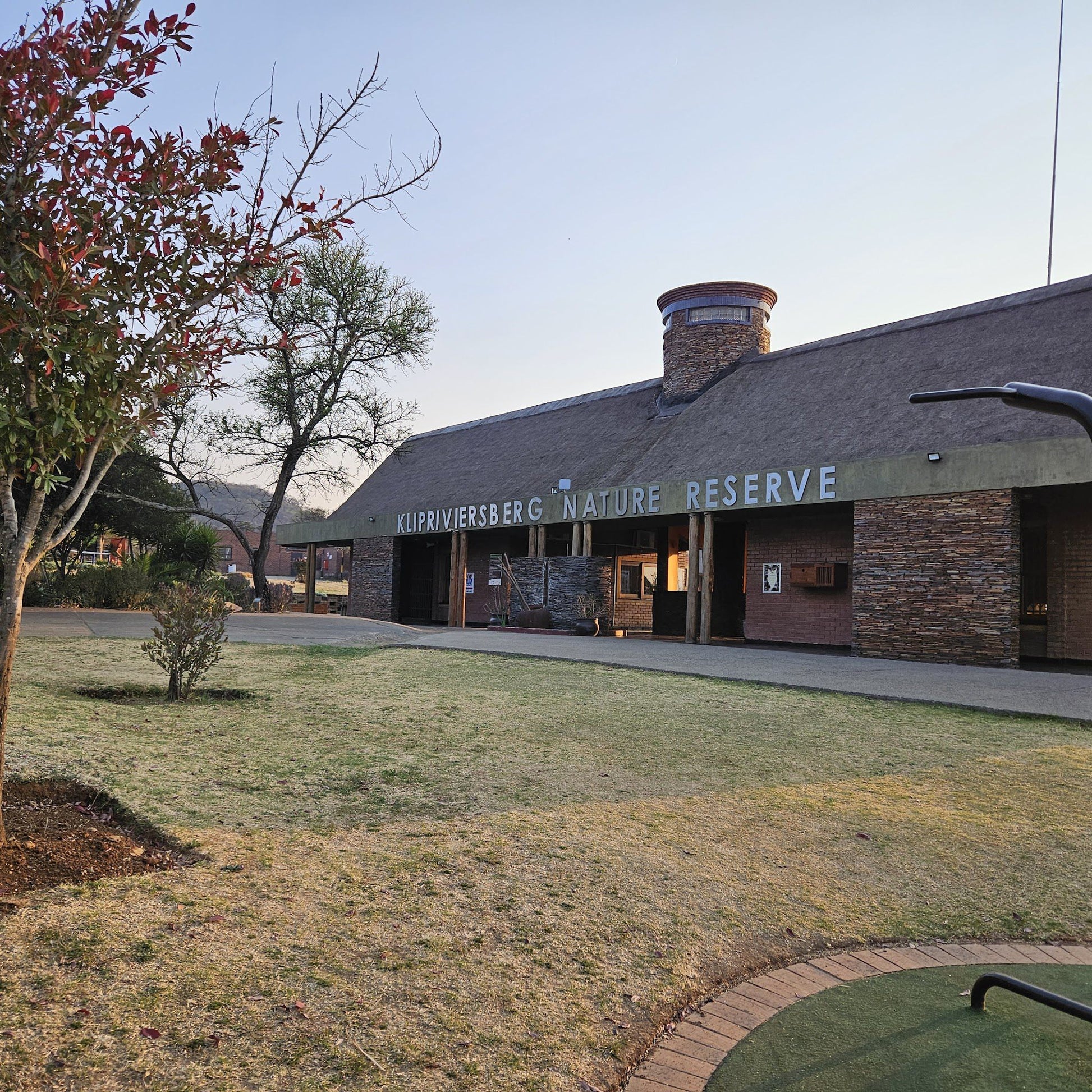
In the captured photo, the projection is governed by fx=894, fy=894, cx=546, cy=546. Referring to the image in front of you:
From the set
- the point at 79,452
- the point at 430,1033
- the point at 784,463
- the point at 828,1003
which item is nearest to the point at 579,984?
the point at 430,1033

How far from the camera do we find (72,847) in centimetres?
362

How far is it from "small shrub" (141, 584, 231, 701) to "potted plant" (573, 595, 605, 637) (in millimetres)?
12544

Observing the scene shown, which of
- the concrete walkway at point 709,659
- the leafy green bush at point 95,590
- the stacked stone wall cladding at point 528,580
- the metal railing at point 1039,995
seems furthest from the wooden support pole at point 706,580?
the metal railing at point 1039,995

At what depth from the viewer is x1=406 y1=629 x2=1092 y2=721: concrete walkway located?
9.39m

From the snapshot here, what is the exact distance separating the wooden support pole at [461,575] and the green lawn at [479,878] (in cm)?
1674

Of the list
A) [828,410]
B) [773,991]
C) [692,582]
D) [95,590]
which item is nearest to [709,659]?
[692,582]

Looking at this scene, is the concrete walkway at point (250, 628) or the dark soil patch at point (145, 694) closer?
the dark soil patch at point (145, 694)

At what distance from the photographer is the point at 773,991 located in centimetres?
303

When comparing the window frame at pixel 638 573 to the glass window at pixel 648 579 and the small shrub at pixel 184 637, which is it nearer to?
the glass window at pixel 648 579

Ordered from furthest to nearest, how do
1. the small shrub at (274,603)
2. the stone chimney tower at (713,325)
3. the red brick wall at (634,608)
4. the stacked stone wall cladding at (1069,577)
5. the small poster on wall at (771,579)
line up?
1. the red brick wall at (634,608)
2. the small shrub at (274,603)
3. the stone chimney tower at (713,325)
4. the small poster on wall at (771,579)
5. the stacked stone wall cladding at (1069,577)

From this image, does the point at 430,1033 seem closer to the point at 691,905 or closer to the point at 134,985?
the point at 134,985

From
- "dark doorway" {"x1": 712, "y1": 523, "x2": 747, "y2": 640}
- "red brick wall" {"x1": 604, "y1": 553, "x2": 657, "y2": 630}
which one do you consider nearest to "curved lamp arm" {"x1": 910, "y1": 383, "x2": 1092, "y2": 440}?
"dark doorway" {"x1": 712, "y1": 523, "x2": 747, "y2": 640}

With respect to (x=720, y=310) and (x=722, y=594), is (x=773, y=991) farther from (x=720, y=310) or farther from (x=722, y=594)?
(x=720, y=310)

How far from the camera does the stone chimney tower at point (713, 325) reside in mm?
22984
